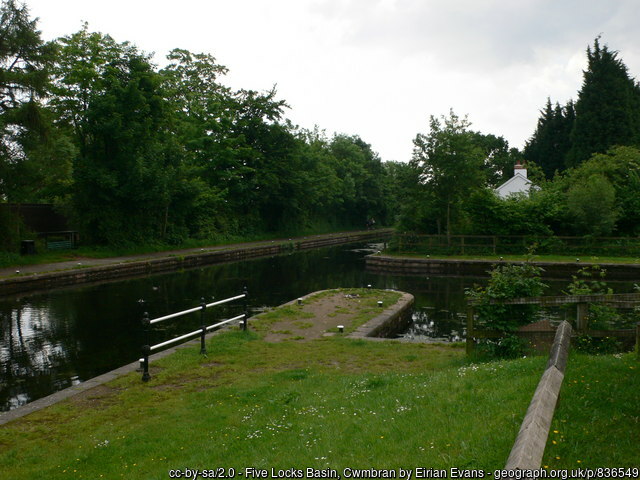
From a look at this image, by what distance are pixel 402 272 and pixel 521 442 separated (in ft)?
82.4

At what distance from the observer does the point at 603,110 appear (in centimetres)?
4691

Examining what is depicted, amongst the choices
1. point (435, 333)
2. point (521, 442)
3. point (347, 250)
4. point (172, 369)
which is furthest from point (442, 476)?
point (347, 250)

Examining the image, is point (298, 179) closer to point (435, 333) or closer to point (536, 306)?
point (435, 333)

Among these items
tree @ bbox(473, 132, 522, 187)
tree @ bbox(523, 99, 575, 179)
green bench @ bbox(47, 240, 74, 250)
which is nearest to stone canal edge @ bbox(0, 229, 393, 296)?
green bench @ bbox(47, 240, 74, 250)

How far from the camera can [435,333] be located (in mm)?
13273

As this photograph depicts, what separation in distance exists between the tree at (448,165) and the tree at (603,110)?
73.2 feet

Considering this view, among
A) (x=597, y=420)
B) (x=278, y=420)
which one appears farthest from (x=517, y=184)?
(x=597, y=420)

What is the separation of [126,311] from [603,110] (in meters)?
47.1

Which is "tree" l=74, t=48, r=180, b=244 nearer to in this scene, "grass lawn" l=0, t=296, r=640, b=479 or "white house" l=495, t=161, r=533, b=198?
"grass lawn" l=0, t=296, r=640, b=479

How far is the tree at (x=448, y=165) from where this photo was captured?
1169 inches

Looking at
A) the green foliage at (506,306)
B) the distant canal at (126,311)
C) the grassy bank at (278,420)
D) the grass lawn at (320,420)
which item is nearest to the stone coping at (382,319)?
the distant canal at (126,311)

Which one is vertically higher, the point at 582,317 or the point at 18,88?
the point at 18,88

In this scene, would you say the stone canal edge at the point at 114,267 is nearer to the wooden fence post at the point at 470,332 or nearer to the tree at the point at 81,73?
the tree at the point at 81,73

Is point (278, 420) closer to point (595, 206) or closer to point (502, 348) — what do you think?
point (502, 348)
